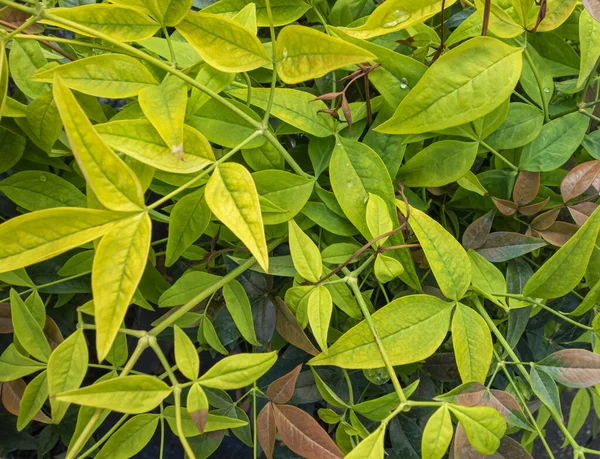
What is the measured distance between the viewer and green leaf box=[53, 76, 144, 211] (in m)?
0.27

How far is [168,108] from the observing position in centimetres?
34

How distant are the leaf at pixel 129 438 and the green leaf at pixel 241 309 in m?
0.11

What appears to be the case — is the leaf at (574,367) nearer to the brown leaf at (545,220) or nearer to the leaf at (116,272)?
the brown leaf at (545,220)

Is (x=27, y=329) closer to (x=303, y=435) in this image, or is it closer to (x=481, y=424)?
(x=303, y=435)

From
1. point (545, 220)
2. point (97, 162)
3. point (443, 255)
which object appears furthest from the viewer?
point (545, 220)

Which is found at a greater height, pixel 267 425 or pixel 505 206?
pixel 505 206

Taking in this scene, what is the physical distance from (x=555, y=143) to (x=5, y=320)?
57 centimetres

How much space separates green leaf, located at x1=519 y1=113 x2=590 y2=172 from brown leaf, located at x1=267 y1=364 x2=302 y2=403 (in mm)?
292

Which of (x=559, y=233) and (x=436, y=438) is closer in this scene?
(x=436, y=438)

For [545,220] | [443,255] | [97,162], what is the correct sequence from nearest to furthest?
1. [97,162]
2. [443,255]
3. [545,220]

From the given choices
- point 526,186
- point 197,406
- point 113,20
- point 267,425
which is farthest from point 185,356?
point 526,186

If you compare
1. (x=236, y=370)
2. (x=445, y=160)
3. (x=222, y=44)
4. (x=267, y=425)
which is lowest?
(x=267, y=425)

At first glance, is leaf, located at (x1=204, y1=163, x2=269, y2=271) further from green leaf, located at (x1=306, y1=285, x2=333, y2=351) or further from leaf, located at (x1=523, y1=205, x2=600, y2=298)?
leaf, located at (x1=523, y1=205, x2=600, y2=298)

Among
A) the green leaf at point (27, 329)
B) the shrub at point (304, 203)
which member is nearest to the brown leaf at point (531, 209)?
the shrub at point (304, 203)
